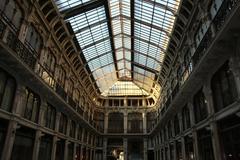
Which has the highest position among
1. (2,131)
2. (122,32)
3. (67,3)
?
(122,32)

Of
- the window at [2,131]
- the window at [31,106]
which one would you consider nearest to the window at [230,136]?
the window at [2,131]

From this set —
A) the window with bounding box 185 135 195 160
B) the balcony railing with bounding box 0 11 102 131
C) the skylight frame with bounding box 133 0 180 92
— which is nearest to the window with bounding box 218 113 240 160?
the window with bounding box 185 135 195 160

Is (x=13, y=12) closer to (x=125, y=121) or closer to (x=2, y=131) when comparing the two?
(x=2, y=131)

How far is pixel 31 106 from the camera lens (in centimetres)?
1362

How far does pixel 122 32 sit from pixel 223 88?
14.7 m

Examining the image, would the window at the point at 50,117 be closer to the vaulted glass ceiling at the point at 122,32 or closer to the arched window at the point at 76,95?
the arched window at the point at 76,95

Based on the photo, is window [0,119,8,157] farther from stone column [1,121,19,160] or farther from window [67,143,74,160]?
window [67,143,74,160]

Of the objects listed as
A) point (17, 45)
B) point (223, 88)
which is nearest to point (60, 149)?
point (17, 45)

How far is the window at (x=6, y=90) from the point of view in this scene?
10477 mm

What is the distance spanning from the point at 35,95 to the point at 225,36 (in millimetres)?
11595

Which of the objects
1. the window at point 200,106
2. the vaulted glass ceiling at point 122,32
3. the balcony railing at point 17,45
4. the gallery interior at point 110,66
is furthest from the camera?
the vaulted glass ceiling at point 122,32

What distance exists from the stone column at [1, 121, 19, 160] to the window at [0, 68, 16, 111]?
0.88 meters

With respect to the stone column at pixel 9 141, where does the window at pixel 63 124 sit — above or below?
above

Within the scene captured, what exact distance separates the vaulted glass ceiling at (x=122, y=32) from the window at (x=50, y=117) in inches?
275
